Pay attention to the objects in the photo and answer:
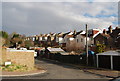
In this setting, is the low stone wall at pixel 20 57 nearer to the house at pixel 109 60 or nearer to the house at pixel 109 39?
the house at pixel 109 60

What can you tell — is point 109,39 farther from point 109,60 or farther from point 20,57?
point 20,57

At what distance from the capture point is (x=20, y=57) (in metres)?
21.3

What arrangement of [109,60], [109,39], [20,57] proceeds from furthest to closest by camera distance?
[109,39]
[20,57]
[109,60]

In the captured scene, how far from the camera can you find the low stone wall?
20.9m

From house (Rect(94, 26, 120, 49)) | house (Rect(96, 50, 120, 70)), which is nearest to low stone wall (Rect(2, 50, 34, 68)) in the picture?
house (Rect(96, 50, 120, 70))

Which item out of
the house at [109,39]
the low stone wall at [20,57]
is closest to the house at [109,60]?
the low stone wall at [20,57]

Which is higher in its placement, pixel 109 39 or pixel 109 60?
pixel 109 39

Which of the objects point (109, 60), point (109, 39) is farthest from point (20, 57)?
point (109, 39)

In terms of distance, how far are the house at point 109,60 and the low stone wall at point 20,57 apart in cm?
931

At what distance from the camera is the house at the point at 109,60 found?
19.0 metres

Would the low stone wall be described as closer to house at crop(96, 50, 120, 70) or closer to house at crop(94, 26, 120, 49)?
house at crop(96, 50, 120, 70)

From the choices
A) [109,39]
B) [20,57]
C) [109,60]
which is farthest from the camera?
[109,39]

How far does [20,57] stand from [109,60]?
11556mm

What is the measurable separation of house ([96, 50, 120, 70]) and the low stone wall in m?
9.31
